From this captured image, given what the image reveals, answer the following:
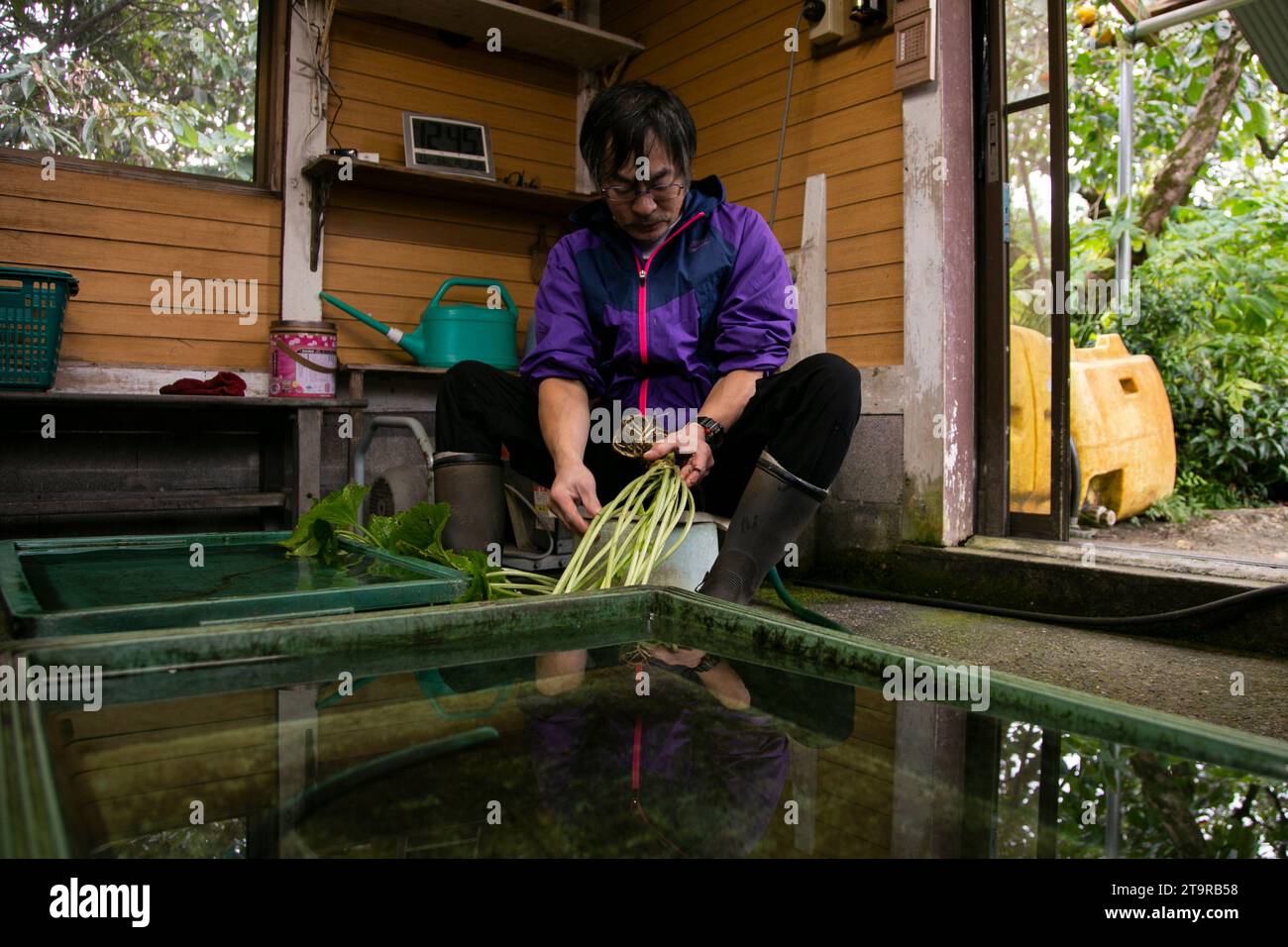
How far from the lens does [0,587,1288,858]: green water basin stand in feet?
1.74

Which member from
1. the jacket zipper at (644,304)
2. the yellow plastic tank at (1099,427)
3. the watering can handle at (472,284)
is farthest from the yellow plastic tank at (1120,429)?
the watering can handle at (472,284)

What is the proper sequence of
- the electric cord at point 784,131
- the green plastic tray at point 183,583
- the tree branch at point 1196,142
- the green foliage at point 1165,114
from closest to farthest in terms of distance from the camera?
the green plastic tray at point 183,583, the electric cord at point 784,131, the tree branch at point 1196,142, the green foliage at point 1165,114

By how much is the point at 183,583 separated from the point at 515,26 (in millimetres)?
3137

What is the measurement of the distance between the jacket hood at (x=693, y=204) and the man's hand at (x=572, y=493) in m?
0.73

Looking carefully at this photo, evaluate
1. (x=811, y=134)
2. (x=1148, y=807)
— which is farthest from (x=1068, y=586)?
(x=1148, y=807)

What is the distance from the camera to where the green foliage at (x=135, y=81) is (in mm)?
3201

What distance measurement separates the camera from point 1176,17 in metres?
3.73

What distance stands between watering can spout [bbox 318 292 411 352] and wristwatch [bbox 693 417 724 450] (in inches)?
74.2

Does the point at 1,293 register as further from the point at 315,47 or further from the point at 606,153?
the point at 606,153

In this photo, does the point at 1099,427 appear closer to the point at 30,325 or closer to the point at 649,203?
the point at 649,203

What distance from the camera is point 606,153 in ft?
6.37

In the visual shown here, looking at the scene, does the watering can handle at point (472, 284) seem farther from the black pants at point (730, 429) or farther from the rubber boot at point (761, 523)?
the rubber boot at point (761, 523)

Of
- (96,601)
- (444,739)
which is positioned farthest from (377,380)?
(444,739)
